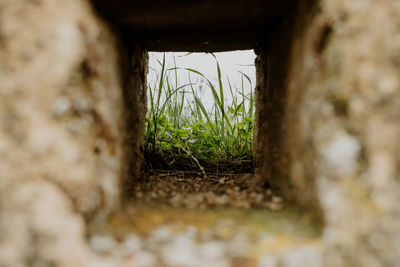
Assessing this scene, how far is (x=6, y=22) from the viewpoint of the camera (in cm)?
64

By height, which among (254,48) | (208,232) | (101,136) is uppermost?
(254,48)

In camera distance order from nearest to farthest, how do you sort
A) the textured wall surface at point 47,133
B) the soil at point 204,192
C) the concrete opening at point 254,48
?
the textured wall surface at point 47,133, the concrete opening at point 254,48, the soil at point 204,192

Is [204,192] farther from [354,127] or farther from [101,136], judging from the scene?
[354,127]

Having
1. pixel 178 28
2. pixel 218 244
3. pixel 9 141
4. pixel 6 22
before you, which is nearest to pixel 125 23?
pixel 178 28

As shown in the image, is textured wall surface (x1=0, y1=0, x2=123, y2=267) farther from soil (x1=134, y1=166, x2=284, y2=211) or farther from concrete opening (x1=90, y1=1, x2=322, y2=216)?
soil (x1=134, y1=166, x2=284, y2=211)

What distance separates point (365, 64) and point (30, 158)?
2.52ft

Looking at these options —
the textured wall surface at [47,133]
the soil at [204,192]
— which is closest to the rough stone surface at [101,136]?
the textured wall surface at [47,133]

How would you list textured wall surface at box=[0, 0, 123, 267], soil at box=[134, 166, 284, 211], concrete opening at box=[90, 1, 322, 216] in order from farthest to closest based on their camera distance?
soil at box=[134, 166, 284, 211] → concrete opening at box=[90, 1, 322, 216] → textured wall surface at box=[0, 0, 123, 267]

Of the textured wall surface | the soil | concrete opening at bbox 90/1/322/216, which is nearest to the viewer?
the textured wall surface

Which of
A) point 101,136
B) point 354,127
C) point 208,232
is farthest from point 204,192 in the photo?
point 354,127

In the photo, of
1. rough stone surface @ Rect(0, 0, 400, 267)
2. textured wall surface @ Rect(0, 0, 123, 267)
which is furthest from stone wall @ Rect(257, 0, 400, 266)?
textured wall surface @ Rect(0, 0, 123, 267)

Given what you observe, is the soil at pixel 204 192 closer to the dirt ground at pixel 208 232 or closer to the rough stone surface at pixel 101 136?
the dirt ground at pixel 208 232

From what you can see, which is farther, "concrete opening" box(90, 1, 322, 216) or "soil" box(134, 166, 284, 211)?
"soil" box(134, 166, 284, 211)

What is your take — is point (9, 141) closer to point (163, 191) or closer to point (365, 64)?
point (163, 191)
